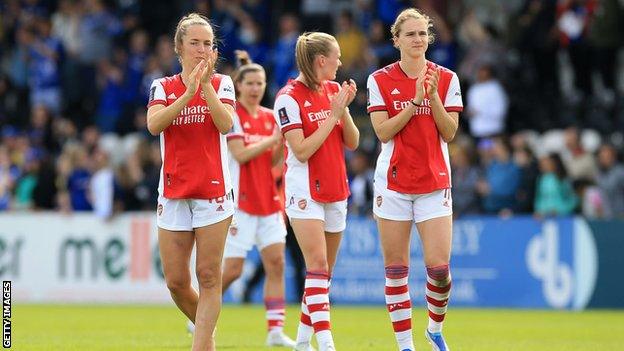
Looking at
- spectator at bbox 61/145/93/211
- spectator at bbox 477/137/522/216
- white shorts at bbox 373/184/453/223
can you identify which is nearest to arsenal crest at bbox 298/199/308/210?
white shorts at bbox 373/184/453/223

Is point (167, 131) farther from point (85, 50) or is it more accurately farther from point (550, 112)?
point (85, 50)

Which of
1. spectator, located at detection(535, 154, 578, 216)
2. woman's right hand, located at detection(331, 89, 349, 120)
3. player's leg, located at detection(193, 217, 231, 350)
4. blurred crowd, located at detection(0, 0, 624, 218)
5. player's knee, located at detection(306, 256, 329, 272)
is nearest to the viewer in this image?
player's leg, located at detection(193, 217, 231, 350)

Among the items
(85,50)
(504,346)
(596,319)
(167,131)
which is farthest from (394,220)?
(85,50)

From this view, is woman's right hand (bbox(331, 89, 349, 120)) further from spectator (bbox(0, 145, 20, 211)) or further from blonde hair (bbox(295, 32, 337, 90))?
spectator (bbox(0, 145, 20, 211))

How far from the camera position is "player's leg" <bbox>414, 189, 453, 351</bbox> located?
10820 millimetres

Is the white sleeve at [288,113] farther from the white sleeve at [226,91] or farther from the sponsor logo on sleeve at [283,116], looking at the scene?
the white sleeve at [226,91]

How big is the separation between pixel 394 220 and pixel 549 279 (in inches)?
402

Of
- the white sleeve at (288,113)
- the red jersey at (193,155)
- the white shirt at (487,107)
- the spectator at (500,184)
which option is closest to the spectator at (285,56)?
the white shirt at (487,107)

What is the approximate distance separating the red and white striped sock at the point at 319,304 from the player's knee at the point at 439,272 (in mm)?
942

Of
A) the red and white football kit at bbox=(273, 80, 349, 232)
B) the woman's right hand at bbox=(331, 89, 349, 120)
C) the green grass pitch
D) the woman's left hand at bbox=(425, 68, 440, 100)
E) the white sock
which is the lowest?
the green grass pitch

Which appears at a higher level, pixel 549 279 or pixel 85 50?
pixel 85 50

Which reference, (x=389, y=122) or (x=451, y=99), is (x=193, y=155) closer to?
(x=389, y=122)

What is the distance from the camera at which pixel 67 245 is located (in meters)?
23.3

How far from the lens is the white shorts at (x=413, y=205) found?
10906 millimetres
